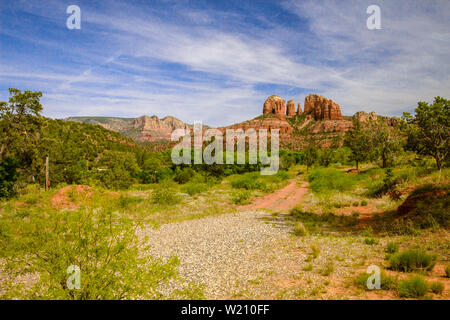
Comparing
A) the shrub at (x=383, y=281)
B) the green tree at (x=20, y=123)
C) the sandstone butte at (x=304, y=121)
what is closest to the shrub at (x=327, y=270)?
the shrub at (x=383, y=281)

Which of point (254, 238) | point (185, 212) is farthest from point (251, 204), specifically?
point (254, 238)

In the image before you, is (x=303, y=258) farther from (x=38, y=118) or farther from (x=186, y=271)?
(x=38, y=118)

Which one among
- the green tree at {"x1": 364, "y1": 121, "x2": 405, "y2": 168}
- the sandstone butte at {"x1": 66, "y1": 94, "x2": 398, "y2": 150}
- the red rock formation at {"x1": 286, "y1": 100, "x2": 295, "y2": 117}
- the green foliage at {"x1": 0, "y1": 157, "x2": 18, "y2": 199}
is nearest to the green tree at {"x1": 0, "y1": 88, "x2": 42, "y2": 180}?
the green foliage at {"x1": 0, "y1": 157, "x2": 18, "y2": 199}

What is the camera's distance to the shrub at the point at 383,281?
18.9 ft

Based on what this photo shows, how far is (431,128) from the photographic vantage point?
456 inches

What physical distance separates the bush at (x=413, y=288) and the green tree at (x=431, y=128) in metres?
9.15

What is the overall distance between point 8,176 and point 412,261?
32.6 meters

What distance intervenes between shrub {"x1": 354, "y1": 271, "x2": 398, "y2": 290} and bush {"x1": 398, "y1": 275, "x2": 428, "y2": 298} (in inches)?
12.6

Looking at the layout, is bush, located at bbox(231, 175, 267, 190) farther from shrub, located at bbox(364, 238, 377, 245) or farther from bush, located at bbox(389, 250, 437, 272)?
bush, located at bbox(389, 250, 437, 272)

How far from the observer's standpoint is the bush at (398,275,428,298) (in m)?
5.19

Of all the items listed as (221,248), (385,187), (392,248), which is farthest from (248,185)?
(392,248)

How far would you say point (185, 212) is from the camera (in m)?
20.0
